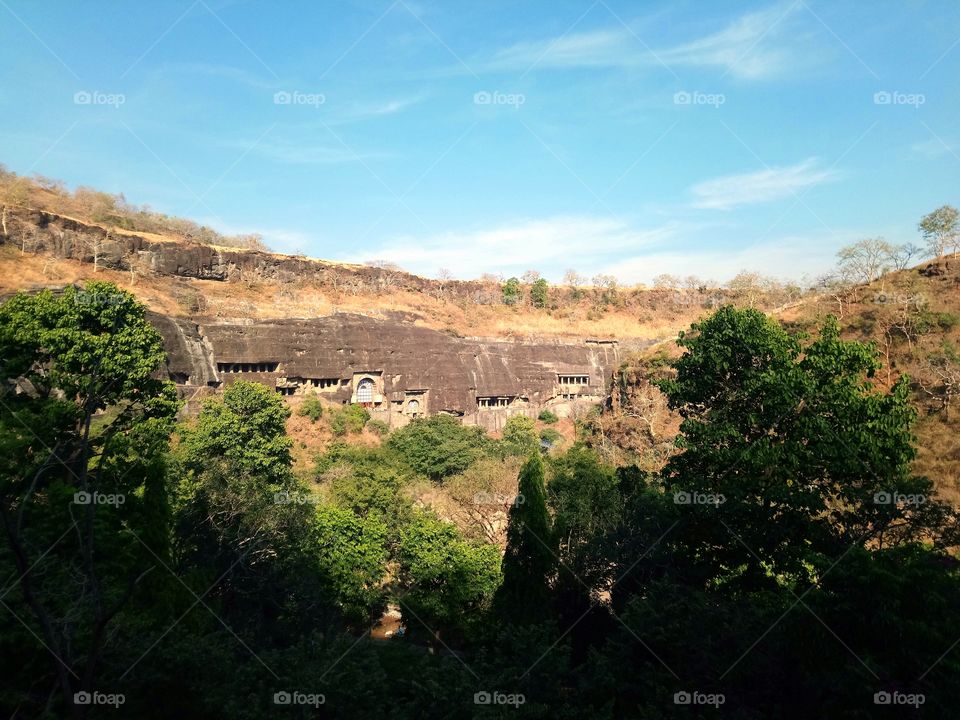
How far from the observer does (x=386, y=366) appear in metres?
38.8

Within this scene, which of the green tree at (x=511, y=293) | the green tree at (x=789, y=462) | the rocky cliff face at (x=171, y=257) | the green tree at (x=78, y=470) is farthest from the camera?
the green tree at (x=511, y=293)

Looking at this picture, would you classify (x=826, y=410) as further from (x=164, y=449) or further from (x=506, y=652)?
(x=164, y=449)

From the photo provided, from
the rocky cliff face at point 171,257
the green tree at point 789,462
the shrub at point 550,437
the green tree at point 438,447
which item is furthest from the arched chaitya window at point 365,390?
the green tree at point 789,462

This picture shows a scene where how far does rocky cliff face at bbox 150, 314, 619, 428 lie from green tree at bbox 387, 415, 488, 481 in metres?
7.42

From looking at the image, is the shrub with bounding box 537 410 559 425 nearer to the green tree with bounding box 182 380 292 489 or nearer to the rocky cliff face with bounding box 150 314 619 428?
the rocky cliff face with bounding box 150 314 619 428

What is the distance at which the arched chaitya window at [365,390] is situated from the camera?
38219 mm

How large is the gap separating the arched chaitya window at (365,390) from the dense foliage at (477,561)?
13741mm

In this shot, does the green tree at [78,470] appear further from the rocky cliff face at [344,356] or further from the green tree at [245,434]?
the rocky cliff face at [344,356]

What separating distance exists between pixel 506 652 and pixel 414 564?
6.17m

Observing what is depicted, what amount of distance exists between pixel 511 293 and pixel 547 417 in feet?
87.3

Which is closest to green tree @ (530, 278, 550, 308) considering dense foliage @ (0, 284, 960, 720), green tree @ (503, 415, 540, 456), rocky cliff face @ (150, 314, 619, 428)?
rocky cliff face @ (150, 314, 619, 428)

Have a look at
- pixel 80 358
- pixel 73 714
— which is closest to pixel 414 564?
pixel 73 714

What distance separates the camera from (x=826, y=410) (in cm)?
1266

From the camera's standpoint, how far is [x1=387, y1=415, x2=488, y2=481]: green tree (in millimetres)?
28141
